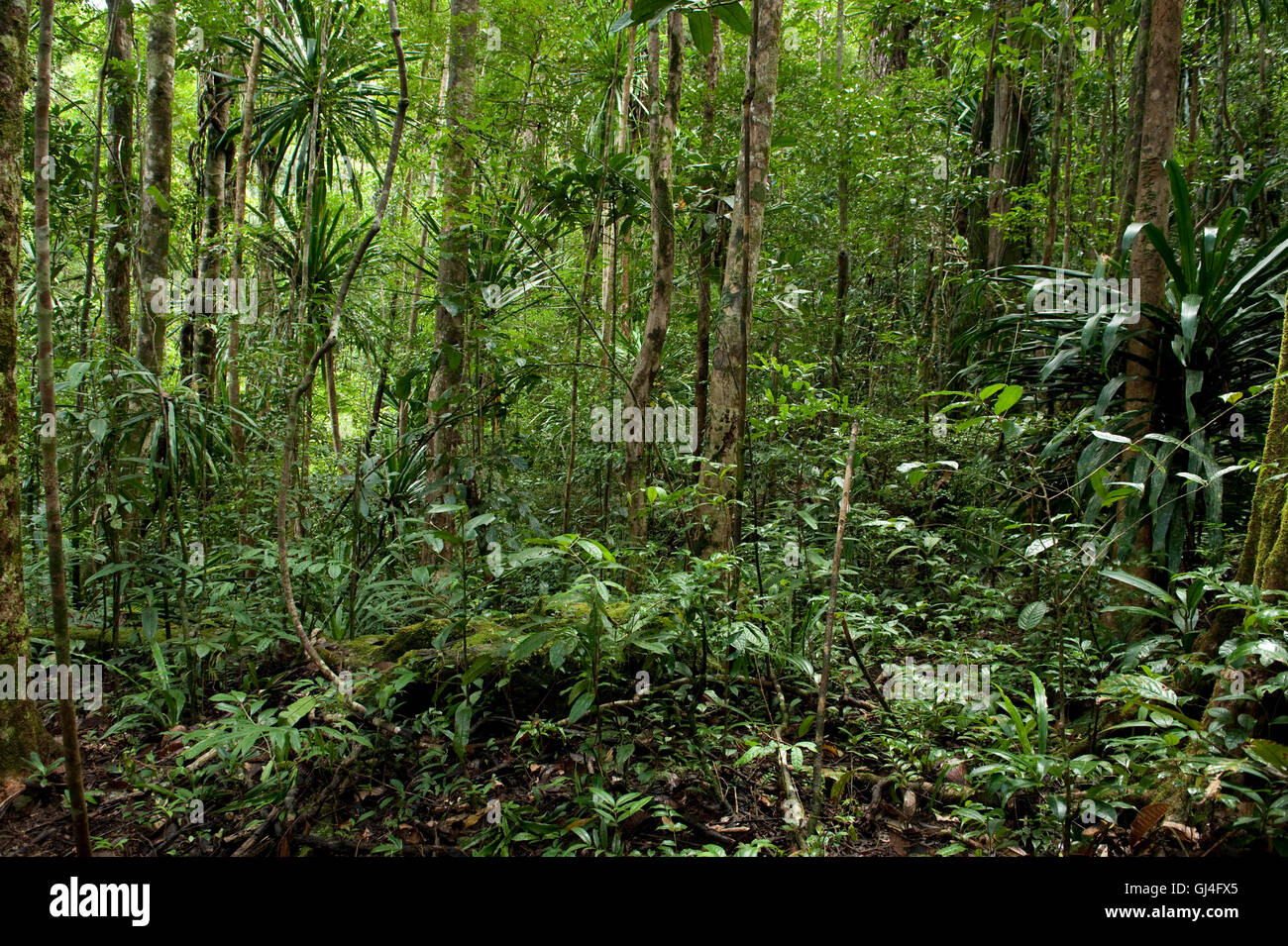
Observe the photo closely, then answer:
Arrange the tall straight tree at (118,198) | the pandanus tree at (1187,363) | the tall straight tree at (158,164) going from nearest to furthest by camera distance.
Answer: the pandanus tree at (1187,363) < the tall straight tree at (158,164) < the tall straight tree at (118,198)

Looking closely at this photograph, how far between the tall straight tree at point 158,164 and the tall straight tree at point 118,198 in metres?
Answer: 0.11

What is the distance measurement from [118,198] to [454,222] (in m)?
1.96

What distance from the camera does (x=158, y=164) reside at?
13.1ft

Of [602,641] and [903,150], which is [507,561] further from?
[903,150]

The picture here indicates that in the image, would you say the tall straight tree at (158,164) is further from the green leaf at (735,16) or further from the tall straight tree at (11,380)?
the green leaf at (735,16)

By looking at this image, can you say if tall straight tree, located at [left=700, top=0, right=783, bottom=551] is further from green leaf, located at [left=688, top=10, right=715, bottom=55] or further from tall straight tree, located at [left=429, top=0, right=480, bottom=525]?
green leaf, located at [left=688, top=10, right=715, bottom=55]

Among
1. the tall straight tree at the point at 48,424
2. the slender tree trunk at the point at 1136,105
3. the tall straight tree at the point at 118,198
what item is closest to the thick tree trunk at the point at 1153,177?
the slender tree trunk at the point at 1136,105

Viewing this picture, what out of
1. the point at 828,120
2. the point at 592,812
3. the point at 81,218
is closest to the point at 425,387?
the point at 81,218

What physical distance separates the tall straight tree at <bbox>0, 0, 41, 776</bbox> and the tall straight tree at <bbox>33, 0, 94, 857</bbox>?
31.9 inches

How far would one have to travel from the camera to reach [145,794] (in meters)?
2.47

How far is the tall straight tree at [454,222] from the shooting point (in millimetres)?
3809

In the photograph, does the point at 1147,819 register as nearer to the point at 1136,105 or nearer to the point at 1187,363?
the point at 1187,363

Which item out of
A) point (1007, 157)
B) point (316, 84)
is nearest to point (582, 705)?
point (316, 84)
